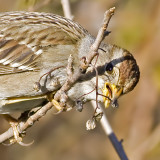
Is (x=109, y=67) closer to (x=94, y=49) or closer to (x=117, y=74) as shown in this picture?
(x=117, y=74)

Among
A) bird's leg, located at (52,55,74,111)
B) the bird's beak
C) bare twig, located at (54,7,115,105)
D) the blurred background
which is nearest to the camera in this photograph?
bare twig, located at (54,7,115,105)

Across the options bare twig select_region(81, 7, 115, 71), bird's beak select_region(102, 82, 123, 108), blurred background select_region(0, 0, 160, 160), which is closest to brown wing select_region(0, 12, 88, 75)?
blurred background select_region(0, 0, 160, 160)

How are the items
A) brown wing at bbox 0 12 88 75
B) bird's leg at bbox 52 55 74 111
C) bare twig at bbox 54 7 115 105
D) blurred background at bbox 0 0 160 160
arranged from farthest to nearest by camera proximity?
1. blurred background at bbox 0 0 160 160
2. brown wing at bbox 0 12 88 75
3. bird's leg at bbox 52 55 74 111
4. bare twig at bbox 54 7 115 105

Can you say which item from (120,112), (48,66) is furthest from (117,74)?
(120,112)

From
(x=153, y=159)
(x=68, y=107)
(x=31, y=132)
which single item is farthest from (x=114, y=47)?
(x=31, y=132)

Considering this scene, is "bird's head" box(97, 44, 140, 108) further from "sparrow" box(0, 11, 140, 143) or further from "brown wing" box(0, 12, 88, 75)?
"brown wing" box(0, 12, 88, 75)

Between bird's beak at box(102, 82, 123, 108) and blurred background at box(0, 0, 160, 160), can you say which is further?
blurred background at box(0, 0, 160, 160)

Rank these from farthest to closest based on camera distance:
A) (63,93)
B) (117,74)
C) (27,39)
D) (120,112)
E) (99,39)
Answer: (120,112)
(27,39)
(117,74)
(63,93)
(99,39)
